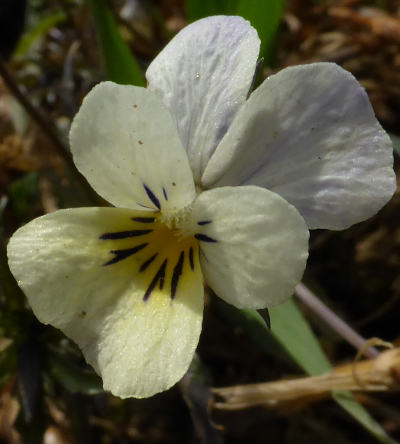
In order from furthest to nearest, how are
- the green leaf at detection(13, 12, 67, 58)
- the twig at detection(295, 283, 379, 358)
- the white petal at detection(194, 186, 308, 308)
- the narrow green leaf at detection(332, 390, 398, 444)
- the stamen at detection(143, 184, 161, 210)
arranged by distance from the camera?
the green leaf at detection(13, 12, 67, 58) → the twig at detection(295, 283, 379, 358) → the narrow green leaf at detection(332, 390, 398, 444) → the stamen at detection(143, 184, 161, 210) → the white petal at detection(194, 186, 308, 308)

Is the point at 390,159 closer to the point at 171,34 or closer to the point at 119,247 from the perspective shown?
the point at 119,247

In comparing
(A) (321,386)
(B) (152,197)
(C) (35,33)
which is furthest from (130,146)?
(C) (35,33)

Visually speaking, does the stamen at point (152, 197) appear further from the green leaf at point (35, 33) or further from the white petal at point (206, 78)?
the green leaf at point (35, 33)

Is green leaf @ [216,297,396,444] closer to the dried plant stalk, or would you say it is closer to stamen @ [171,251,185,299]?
the dried plant stalk

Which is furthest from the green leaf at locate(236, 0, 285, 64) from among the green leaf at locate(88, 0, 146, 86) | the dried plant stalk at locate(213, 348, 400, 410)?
the dried plant stalk at locate(213, 348, 400, 410)

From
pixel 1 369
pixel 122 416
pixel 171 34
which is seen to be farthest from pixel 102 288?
pixel 171 34

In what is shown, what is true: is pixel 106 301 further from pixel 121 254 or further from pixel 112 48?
pixel 112 48

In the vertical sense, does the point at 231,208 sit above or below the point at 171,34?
above
